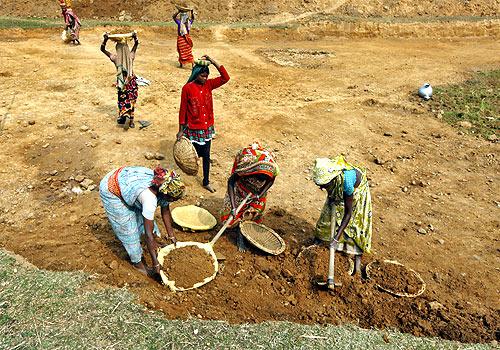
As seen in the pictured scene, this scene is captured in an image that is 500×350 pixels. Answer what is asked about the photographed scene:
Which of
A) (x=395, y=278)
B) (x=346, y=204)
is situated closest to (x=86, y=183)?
(x=346, y=204)

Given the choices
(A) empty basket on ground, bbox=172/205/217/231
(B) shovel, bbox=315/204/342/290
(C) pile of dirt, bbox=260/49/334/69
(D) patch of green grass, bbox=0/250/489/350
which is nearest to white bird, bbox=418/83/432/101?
(C) pile of dirt, bbox=260/49/334/69

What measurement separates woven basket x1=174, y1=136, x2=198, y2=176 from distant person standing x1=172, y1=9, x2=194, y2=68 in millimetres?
6898

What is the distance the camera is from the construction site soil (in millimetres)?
4344

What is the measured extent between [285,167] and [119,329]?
4.26 metres

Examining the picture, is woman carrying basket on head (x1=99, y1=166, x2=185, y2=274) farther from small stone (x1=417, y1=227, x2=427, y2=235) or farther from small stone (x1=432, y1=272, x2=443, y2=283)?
small stone (x1=417, y1=227, x2=427, y2=235)

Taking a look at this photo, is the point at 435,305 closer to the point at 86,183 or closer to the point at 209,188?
the point at 209,188

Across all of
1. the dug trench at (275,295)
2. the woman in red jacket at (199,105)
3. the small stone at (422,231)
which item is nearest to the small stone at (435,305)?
the dug trench at (275,295)

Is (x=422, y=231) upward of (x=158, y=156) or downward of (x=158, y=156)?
downward

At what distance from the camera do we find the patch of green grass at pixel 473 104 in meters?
9.04

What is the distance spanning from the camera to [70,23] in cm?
1339

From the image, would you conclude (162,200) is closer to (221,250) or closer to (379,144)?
(221,250)

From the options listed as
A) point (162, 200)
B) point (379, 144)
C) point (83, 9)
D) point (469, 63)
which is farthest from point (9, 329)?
point (83, 9)

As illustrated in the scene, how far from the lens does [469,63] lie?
13.4 metres

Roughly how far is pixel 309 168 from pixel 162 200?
3.66 m
